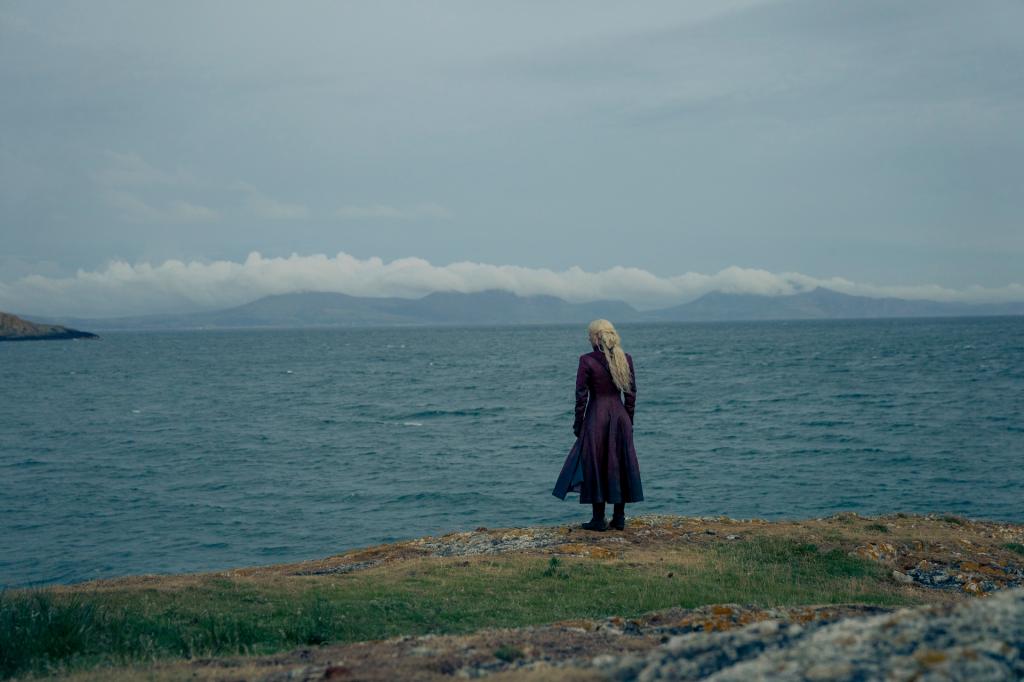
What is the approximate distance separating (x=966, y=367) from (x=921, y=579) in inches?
3127

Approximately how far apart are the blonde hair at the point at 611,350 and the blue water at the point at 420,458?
500 inches

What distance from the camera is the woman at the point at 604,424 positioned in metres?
13.7

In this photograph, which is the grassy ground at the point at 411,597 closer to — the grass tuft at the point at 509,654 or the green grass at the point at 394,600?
the green grass at the point at 394,600

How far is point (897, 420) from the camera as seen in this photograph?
154 feet

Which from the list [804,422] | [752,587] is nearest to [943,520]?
[752,587]

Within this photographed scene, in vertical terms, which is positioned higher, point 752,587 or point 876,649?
point 876,649

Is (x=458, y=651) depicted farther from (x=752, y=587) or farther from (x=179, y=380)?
(x=179, y=380)

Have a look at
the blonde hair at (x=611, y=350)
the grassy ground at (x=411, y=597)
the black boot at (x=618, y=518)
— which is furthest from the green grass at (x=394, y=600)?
the blonde hair at (x=611, y=350)

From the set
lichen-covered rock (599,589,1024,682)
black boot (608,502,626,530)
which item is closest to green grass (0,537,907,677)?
black boot (608,502,626,530)

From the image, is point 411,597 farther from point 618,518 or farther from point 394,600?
point 618,518

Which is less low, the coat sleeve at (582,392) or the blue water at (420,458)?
the coat sleeve at (582,392)

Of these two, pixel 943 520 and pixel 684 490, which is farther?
pixel 684 490

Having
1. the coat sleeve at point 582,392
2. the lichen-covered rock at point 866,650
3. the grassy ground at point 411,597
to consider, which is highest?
the coat sleeve at point 582,392

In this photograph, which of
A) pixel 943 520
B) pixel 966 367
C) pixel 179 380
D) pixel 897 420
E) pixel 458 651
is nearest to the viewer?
pixel 458 651
